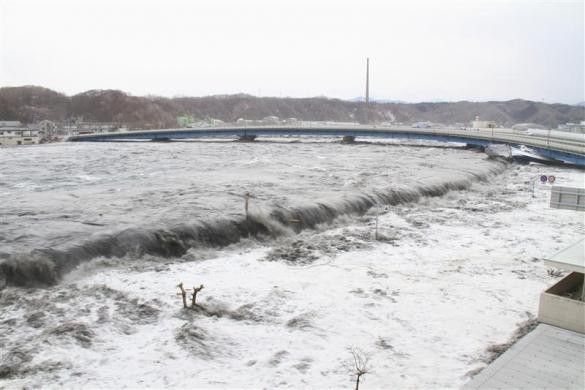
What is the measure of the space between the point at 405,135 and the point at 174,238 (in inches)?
2305

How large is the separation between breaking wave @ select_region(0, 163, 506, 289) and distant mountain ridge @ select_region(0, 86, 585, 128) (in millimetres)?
112604

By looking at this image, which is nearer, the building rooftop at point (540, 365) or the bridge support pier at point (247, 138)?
the building rooftop at point (540, 365)

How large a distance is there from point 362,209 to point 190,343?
17158mm

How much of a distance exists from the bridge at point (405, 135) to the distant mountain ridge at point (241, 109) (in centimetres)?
4979

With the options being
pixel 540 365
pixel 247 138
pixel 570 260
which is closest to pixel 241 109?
pixel 247 138

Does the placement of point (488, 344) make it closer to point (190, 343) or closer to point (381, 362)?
point (381, 362)

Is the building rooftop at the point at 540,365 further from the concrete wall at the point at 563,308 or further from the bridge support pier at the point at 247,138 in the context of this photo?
the bridge support pier at the point at 247,138

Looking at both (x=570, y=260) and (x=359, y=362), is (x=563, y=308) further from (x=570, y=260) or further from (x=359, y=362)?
(x=359, y=362)

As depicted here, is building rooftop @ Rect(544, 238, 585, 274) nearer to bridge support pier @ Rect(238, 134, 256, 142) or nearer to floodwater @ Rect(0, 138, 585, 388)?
floodwater @ Rect(0, 138, 585, 388)

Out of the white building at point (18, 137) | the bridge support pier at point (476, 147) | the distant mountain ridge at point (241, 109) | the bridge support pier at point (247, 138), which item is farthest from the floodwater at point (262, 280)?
the distant mountain ridge at point (241, 109)

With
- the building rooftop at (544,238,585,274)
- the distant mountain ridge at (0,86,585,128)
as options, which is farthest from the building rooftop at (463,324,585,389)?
the distant mountain ridge at (0,86,585,128)

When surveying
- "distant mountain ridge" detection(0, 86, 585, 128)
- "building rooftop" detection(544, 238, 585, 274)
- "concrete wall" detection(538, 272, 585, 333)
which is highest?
"distant mountain ridge" detection(0, 86, 585, 128)

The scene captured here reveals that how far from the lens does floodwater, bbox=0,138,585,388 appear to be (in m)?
11.5

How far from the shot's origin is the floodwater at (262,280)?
37.8 feet
